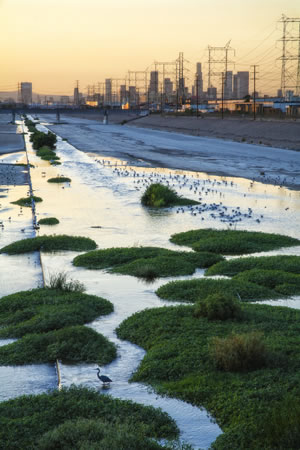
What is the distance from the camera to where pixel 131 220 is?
26.2 meters

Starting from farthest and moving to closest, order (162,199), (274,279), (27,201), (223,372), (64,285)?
(27,201), (162,199), (274,279), (64,285), (223,372)

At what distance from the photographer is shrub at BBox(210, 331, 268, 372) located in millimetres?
9922

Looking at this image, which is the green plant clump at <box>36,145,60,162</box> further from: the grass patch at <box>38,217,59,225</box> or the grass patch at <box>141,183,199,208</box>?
the grass patch at <box>38,217,59,225</box>

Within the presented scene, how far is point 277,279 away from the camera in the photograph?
15945 mm

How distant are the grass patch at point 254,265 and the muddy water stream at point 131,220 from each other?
2.00 feet

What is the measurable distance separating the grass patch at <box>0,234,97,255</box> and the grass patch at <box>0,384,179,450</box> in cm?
1074

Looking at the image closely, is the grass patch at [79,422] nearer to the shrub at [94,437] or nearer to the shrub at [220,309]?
the shrub at [94,437]

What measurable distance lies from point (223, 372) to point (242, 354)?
397 millimetres

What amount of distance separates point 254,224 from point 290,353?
1464cm

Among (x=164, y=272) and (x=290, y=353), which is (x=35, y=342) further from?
(x=164, y=272)

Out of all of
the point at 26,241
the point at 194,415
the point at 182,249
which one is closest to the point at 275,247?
the point at 182,249

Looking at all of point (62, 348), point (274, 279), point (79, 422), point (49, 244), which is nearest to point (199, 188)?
point (49, 244)

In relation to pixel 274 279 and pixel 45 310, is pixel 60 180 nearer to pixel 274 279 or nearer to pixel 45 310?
pixel 274 279

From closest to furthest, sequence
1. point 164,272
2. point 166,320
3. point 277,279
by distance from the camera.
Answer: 1. point 166,320
2. point 277,279
3. point 164,272
